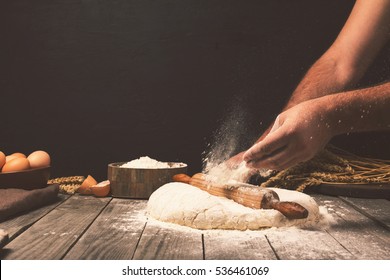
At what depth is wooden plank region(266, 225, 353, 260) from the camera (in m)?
1.26

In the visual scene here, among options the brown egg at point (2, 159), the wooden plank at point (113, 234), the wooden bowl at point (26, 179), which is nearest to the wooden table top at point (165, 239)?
the wooden plank at point (113, 234)

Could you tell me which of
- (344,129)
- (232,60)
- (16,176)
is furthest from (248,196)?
(232,60)

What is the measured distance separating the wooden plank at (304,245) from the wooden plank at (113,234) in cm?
39

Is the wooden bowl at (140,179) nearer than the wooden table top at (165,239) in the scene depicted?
No

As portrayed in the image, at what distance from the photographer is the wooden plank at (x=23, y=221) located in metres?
1.49

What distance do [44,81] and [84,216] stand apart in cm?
115

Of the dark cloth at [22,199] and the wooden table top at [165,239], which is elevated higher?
→ the dark cloth at [22,199]

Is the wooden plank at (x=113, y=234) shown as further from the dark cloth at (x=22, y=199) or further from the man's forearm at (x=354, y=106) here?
the man's forearm at (x=354, y=106)

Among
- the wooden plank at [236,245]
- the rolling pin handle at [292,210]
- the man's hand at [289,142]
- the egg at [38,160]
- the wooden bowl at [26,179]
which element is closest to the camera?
the wooden plank at [236,245]

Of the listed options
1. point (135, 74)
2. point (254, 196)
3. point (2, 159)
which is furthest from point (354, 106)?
point (2, 159)

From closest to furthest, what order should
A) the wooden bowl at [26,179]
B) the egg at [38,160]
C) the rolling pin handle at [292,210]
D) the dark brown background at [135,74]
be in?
the rolling pin handle at [292,210], the wooden bowl at [26,179], the egg at [38,160], the dark brown background at [135,74]

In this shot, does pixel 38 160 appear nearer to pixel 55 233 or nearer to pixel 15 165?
pixel 15 165

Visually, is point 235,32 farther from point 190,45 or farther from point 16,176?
point 16,176

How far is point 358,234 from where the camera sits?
1.48 m
